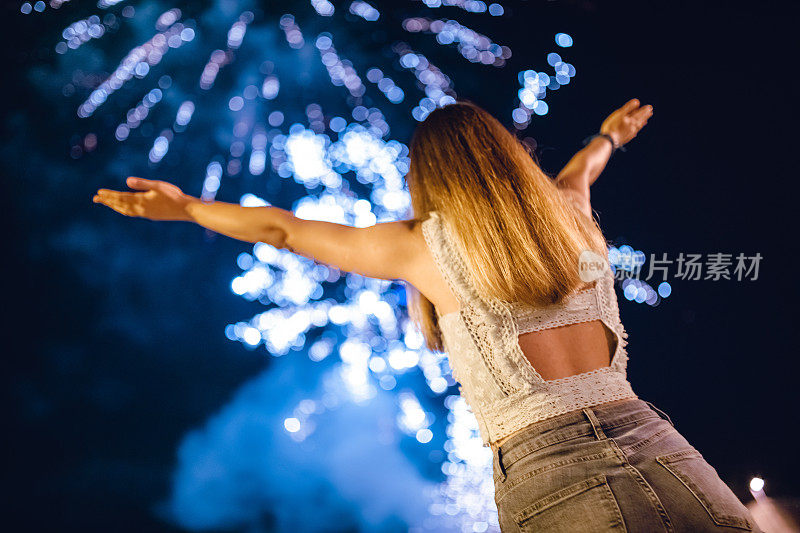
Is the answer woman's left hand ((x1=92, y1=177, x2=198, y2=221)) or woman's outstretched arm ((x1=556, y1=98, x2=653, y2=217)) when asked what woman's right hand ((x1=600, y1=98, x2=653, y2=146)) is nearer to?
woman's outstretched arm ((x1=556, y1=98, x2=653, y2=217))

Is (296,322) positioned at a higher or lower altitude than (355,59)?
lower

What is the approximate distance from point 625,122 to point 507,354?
156cm

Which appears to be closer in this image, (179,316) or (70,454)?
(70,454)

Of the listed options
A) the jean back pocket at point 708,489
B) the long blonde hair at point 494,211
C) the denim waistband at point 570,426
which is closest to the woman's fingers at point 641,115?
the long blonde hair at point 494,211

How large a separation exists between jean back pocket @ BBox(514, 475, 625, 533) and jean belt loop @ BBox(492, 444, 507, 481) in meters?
0.11

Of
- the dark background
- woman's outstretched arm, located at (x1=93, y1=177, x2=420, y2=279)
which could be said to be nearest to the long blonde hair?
woman's outstretched arm, located at (x1=93, y1=177, x2=420, y2=279)

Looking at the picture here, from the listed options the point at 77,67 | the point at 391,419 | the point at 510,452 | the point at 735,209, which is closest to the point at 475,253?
the point at 510,452

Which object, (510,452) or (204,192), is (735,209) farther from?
(204,192)

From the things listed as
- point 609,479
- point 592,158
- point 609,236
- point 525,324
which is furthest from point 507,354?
point 609,236

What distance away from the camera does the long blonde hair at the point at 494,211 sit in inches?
50.0

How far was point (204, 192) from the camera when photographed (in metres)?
4.57

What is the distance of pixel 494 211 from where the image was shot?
1.35 m

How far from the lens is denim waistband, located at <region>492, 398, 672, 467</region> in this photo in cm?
111

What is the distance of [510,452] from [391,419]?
15.1 feet
